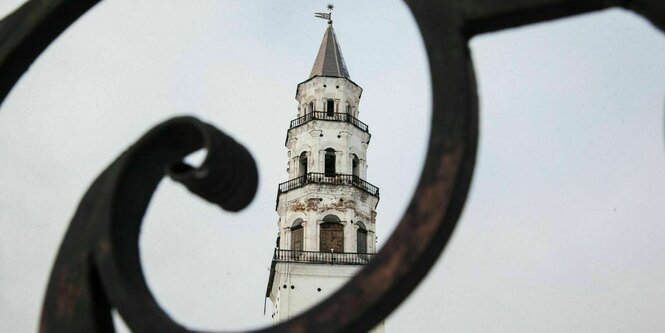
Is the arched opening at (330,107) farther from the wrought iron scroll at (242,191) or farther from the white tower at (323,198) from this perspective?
the wrought iron scroll at (242,191)

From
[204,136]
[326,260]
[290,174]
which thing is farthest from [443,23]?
[290,174]

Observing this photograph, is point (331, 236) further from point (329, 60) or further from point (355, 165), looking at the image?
point (329, 60)

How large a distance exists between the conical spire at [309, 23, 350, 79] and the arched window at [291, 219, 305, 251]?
530 centimetres

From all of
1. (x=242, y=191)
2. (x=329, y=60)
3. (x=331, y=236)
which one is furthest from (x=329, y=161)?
(x=242, y=191)

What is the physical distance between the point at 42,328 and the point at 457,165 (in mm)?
638

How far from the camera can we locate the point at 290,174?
84.2ft

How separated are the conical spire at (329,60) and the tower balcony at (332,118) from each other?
1.47m

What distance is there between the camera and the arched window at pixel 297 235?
24203 mm

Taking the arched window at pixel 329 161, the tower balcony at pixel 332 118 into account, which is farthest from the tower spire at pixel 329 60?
the arched window at pixel 329 161

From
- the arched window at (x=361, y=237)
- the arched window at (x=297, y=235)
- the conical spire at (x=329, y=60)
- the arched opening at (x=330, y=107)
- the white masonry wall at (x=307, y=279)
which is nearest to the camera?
the white masonry wall at (x=307, y=279)

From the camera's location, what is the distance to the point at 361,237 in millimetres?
24531

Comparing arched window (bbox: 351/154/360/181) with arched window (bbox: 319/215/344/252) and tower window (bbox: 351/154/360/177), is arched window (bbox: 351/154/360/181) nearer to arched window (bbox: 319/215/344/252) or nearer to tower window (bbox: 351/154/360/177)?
tower window (bbox: 351/154/360/177)

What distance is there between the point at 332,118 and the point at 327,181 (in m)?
2.32

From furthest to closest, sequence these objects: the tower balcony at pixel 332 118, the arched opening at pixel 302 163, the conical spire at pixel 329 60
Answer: the conical spire at pixel 329 60, the tower balcony at pixel 332 118, the arched opening at pixel 302 163
